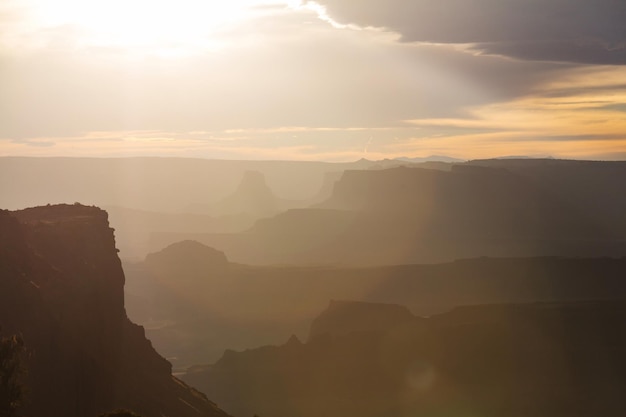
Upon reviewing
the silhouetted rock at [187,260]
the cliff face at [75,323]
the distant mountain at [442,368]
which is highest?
the cliff face at [75,323]

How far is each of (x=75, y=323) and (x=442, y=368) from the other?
42.6 metres

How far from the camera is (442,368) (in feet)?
254

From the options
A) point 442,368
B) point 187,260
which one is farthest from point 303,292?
point 442,368

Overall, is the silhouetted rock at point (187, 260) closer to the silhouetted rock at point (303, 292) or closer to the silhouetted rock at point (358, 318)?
the silhouetted rock at point (303, 292)

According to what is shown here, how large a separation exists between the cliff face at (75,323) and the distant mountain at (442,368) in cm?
2302

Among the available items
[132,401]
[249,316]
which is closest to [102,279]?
[132,401]

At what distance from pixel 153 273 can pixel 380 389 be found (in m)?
104

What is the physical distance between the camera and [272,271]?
157500 mm

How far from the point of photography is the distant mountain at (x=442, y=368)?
73.0 m

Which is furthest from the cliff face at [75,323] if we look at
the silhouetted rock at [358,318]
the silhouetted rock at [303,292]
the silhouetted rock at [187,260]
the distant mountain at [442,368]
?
the silhouetted rock at [187,260]

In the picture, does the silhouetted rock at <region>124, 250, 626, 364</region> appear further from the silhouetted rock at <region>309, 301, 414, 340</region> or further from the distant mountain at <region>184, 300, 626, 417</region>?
the distant mountain at <region>184, 300, 626, 417</region>

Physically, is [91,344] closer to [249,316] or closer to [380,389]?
[380,389]

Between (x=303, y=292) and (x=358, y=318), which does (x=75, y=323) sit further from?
(x=303, y=292)

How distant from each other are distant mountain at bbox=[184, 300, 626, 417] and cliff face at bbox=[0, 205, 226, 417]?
75.5 ft
